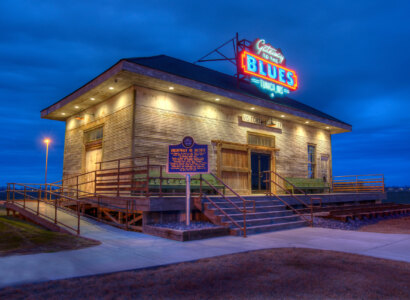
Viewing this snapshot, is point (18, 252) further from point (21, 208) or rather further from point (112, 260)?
point (21, 208)

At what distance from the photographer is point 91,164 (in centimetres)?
1658

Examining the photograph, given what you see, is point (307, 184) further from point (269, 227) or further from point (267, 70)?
point (269, 227)

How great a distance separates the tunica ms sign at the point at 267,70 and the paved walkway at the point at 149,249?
11102 mm

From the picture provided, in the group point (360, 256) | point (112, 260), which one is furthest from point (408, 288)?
point (112, 260)

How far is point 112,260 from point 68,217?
689 cm

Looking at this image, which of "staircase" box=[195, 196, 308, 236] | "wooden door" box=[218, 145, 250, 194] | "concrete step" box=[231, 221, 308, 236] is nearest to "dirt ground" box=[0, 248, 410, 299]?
"concrete step" box=[231, 221, 308, 236]

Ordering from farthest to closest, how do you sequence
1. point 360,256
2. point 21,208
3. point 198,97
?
point 198,97 < point 21,208 < point 360,256

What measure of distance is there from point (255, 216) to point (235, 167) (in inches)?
220

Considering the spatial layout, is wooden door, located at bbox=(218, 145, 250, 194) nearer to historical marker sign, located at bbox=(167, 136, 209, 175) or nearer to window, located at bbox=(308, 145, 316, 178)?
historical marker sign, located at bbox=(167, 136, 209, 175)

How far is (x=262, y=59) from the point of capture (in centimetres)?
2055

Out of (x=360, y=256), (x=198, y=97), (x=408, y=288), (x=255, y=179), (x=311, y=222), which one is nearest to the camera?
(x=408, y=288)

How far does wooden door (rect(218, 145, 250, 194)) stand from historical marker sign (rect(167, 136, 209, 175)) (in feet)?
19.6

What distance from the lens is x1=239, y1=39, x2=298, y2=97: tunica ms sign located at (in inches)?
771

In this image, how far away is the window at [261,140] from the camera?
1819 centimetres
